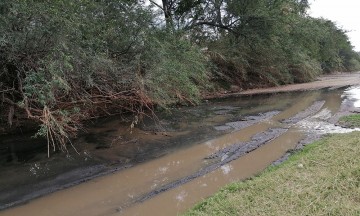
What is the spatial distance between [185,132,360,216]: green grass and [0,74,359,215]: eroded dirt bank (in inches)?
31.8

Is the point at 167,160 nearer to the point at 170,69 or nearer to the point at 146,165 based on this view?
the point at 146,165

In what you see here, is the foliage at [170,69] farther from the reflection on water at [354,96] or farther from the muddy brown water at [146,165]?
the reflection on water at [354,96]

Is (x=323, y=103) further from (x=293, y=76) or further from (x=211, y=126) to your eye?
(x=293, y=76)

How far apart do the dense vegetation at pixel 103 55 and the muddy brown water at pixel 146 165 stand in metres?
0.73

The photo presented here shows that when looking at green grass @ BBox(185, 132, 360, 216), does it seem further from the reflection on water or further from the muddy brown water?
the reflection on water

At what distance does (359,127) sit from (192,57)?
7.17m

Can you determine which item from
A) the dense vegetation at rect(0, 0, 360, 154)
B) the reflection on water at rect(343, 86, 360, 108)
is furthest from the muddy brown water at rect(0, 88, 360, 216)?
the reflection on water at rect(343, 86, 360, 108)

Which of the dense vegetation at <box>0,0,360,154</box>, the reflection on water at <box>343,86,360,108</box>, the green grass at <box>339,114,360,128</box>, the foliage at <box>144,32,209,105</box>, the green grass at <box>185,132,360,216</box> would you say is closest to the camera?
the green grass at <box>185,132,360,216</box>

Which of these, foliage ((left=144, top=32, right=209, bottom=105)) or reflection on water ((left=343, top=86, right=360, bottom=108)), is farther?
reflection on water ((left=343, top=86, right=360, bottom=108))

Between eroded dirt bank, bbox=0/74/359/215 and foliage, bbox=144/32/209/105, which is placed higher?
foliage, bbox=144/32/209/105

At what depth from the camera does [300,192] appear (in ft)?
14.4

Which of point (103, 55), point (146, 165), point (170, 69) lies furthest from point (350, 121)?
point (103, 55)

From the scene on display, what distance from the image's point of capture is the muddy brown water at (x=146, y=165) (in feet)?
17.0

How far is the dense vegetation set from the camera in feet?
22.0
